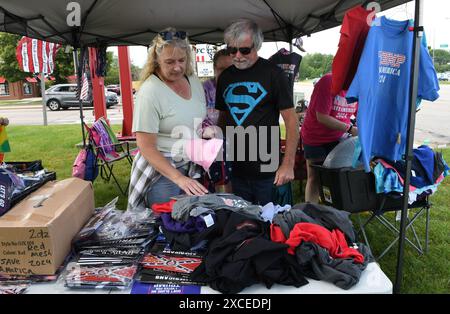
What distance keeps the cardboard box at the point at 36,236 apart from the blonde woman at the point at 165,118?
0.47m

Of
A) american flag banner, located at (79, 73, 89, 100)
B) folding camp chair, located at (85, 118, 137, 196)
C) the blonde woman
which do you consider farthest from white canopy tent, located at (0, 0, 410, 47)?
the blonde woman

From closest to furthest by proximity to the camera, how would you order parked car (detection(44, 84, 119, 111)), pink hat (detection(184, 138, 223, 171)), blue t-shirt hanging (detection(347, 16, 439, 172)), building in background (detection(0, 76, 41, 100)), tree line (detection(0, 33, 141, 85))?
pink hat (detection(184, 138, 223, 171)) < blue t-shirt hanging (detection(347, 16, 439, 172)) < parked car (detection(44, 84, 119, 111)) < tree line (detection(0, 33, 141, 85)) < building in background (detection(0, 76, 41, 100))

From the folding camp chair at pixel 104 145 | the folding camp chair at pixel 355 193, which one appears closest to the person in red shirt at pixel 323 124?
the folding camp chair at pixel 355 193

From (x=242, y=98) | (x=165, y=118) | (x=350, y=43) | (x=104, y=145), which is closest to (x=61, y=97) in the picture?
(x=104, y=145)

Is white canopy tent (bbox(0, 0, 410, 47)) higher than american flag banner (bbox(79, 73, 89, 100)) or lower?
higher

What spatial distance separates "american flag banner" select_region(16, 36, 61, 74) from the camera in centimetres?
838

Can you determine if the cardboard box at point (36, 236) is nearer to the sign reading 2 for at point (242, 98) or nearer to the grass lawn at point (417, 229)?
the sign reading 2 for at point (242, 98)

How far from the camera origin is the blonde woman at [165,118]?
181cm

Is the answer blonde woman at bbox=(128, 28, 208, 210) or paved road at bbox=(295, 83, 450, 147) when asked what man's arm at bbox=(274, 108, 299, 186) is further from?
paved road at bbox=(295, 83, 450, 147)

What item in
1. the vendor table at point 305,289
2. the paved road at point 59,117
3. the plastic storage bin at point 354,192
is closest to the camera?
the vendor table at point 305,289

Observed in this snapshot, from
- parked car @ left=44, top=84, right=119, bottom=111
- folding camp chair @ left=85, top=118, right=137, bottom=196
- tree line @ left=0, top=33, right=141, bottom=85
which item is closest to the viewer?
folding camp chair @ left=85, top=118, right=137, bottom=196

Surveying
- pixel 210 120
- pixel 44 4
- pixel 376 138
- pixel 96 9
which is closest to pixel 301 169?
pixel 376 138

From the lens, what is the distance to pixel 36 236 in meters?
1.31

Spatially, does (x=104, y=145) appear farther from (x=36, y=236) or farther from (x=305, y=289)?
(x=305, y=289)
